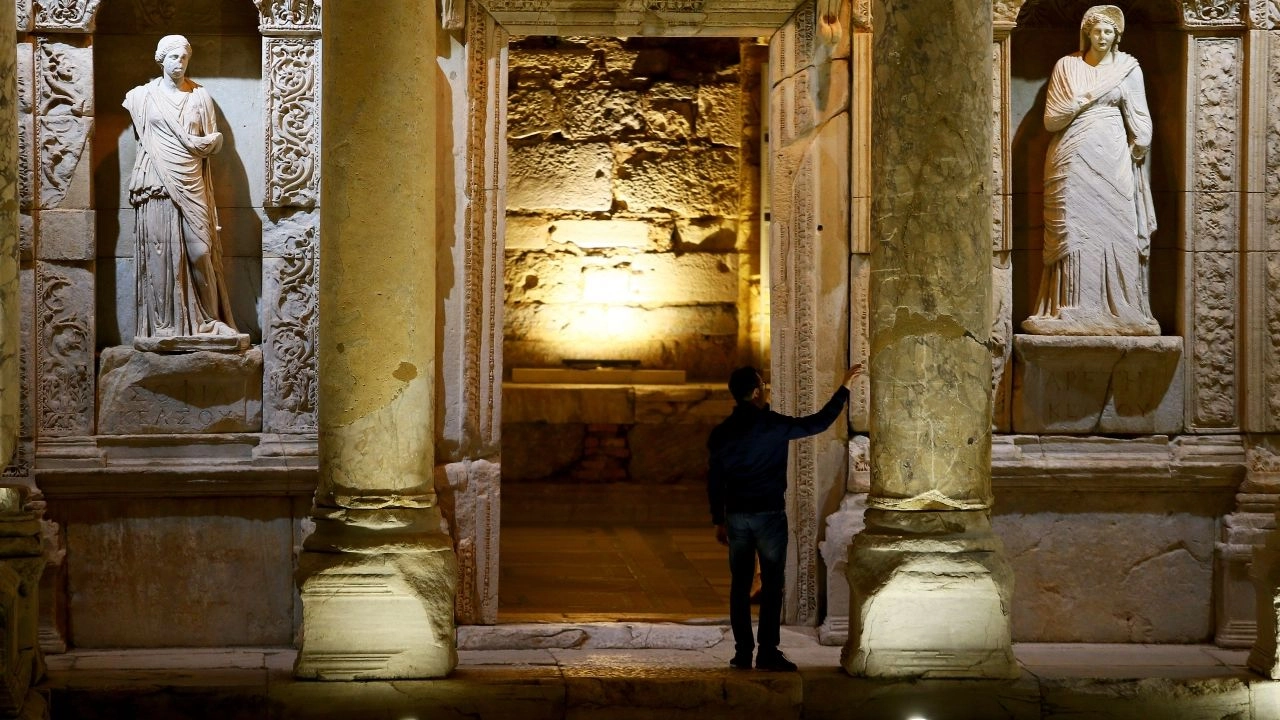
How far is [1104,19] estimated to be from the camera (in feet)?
28.2

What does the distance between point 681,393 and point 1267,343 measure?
5184 millimetres

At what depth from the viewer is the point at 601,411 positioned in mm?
12891

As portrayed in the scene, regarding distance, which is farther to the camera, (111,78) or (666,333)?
(666,333)

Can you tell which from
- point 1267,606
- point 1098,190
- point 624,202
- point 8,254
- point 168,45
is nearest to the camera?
point 8,254

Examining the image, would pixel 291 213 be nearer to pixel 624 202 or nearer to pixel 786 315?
pixel 786 315

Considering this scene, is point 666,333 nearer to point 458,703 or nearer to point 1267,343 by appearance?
point 1267,343

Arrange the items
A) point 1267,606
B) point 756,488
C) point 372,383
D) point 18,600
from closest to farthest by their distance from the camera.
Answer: point 18,600 < point 372,383 < point 756,488 < point 1267,606

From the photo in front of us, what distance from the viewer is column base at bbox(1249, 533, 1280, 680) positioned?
7.36 m

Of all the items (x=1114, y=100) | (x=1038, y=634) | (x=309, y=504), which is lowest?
(x=1038, y=634)

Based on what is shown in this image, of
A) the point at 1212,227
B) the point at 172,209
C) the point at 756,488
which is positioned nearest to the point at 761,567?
the point at 756,488

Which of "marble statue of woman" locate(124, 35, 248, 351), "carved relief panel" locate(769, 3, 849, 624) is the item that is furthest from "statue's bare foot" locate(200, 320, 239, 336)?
"carved relief panel" locate(769, 3, 849, 624)

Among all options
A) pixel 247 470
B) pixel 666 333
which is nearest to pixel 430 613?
pixel 247 470

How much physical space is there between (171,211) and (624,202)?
18.8 feet

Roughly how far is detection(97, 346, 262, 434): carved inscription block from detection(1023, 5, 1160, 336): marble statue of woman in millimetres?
4221
